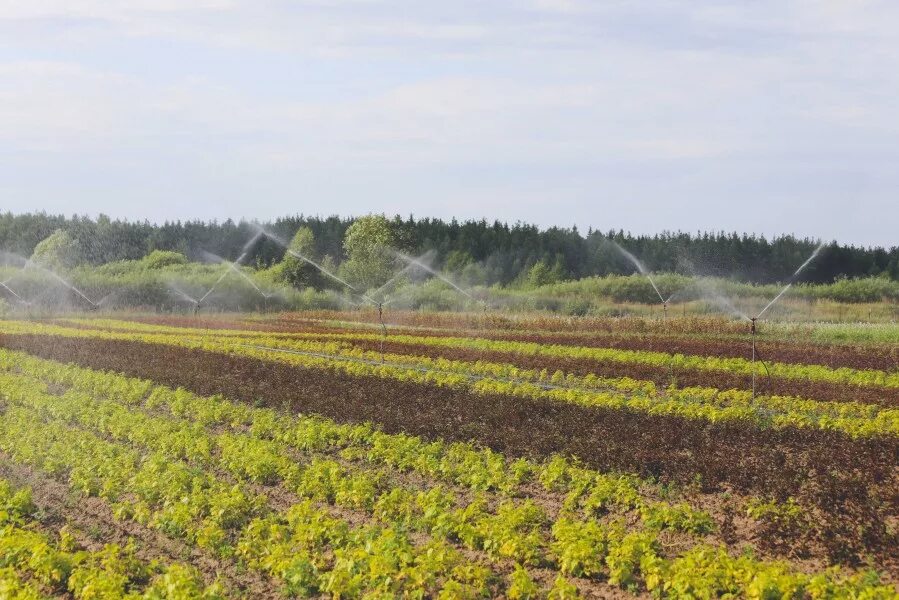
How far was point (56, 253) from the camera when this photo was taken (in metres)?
79.7

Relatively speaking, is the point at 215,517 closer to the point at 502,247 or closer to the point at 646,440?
Answer: the point at 646,440

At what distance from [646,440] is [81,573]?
22.9 feet

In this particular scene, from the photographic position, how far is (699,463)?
38.0ft

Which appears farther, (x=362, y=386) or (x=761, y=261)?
(x=761, y=261)

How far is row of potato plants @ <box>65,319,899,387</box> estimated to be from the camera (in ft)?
69.7

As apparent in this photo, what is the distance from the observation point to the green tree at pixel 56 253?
7769 cm

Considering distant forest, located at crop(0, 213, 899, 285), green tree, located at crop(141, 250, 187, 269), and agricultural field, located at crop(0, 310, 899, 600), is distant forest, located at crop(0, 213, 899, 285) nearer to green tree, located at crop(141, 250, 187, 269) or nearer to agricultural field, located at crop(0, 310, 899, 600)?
green tree, located at crop(141, 250, 187, 269)

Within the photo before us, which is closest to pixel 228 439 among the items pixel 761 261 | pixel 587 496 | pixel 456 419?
pixel 456 419

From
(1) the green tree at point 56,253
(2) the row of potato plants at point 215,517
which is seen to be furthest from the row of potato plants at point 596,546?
(1) the green tree at point 56,253

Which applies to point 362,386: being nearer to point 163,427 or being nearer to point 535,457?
point 163,427

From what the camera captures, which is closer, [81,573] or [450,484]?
[81,573]

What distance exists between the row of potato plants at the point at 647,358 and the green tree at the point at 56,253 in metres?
46.0

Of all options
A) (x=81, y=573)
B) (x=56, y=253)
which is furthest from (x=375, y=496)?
(x=56, y=253)

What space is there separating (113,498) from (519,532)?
5.14 meters
